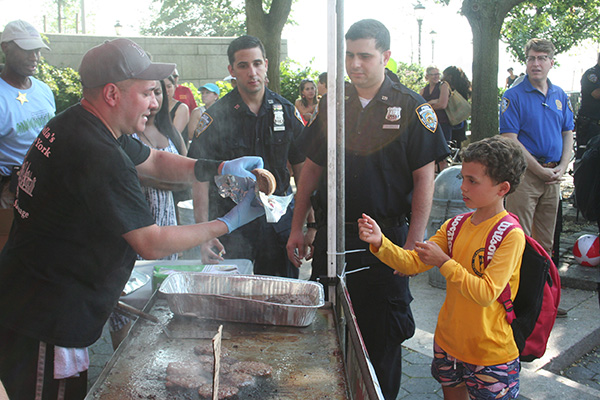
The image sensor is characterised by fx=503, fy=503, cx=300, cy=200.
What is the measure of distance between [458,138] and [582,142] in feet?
11.3

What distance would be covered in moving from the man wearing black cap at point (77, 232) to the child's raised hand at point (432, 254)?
92cm

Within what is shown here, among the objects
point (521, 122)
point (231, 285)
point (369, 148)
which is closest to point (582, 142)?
point (521, 122)

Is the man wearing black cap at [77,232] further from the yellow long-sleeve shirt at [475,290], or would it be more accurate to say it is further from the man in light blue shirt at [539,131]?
the man in light blue shirt at [539,131]

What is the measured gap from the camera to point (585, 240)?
5.07m

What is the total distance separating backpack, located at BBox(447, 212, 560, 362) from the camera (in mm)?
2033

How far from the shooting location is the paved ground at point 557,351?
117 inches

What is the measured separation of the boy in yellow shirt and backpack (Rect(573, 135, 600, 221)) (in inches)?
106

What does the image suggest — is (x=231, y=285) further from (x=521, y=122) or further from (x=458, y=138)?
(x=458, y=138)

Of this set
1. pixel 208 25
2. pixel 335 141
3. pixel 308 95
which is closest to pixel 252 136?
pixel 335 141

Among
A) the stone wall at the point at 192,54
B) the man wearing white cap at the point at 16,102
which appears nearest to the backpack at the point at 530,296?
the man wearing white cap at the point at 16,102

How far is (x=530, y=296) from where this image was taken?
207 cm

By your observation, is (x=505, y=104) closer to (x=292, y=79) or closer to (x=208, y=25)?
(x=292, y=79)

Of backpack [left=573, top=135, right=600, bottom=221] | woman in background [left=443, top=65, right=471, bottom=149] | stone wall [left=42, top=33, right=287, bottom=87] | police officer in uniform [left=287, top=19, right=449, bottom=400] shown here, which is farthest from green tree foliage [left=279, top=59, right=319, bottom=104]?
police officer in uniform [left=287, top=19, right=449, bottom=400]

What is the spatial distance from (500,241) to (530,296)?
0.92ft
